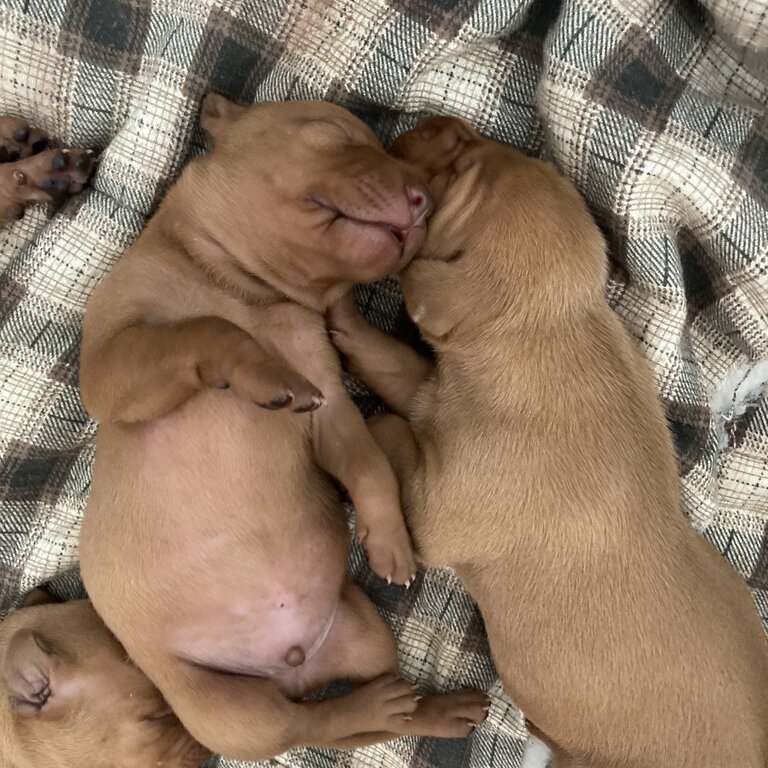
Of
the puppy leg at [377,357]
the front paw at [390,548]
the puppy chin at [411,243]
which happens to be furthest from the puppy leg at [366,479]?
the puppy chin at [411,243]

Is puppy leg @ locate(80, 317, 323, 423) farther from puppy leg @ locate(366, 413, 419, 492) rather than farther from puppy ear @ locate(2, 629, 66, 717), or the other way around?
puppy ear @ locate(2, 629, 66, 717)

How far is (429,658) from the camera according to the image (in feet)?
9.53

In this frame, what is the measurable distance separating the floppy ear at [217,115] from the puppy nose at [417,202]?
0.68 m

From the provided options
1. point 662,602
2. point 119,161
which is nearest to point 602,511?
point 662,602

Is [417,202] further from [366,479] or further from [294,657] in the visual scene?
[294,657]

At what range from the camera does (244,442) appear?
225 cm

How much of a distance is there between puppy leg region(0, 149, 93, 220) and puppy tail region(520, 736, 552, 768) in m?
2.63

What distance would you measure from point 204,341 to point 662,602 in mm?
1475

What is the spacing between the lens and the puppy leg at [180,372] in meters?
1.92

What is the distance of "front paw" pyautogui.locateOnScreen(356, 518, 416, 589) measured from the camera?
2.38 m

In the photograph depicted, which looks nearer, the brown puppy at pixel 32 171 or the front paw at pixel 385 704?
the front paw at pixel 385 704

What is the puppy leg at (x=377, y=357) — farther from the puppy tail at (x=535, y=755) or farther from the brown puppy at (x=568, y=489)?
the puppy tail at (x=535, y=755)

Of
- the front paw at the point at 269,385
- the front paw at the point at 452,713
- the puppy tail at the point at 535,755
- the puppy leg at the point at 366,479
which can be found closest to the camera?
the front paw at the point at 269,385

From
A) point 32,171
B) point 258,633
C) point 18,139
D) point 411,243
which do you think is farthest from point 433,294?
point 18,139
